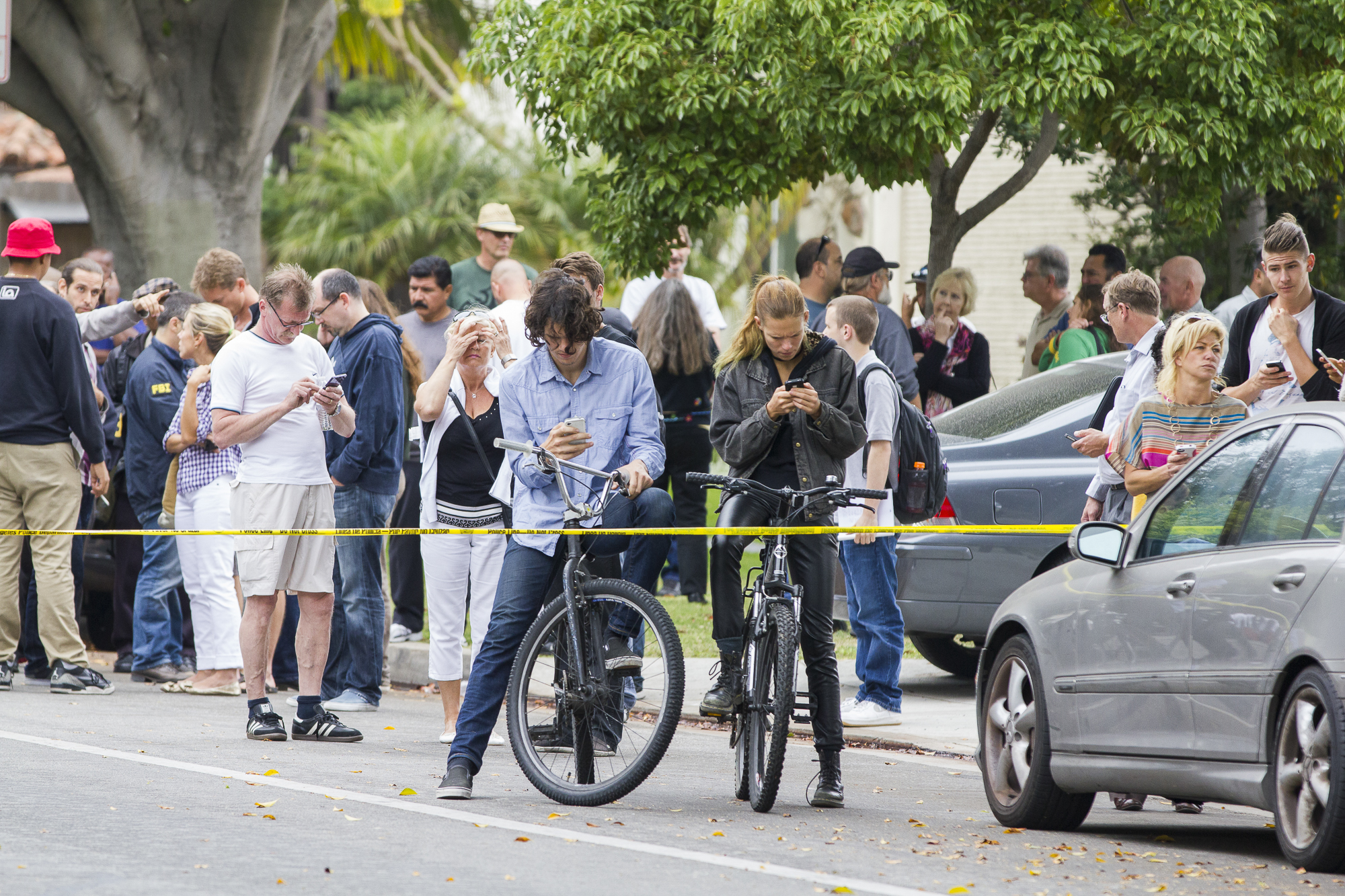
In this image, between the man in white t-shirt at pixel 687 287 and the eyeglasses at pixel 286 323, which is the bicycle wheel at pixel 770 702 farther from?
the man in white t-shirt at pixel 687 287

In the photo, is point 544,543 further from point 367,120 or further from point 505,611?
point 367,120

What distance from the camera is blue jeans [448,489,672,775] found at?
6766 millimetres

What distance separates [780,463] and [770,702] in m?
1.06

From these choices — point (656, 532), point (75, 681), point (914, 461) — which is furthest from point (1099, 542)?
point (75, 681)

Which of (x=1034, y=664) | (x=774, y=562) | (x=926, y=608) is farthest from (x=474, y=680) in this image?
(x=926, y=608)

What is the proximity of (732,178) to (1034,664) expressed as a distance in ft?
20.4

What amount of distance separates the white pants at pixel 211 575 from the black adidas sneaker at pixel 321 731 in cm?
194

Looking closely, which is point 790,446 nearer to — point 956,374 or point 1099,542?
point 1099,542

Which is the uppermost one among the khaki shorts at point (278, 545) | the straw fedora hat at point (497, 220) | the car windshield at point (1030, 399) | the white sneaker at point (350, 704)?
the straw fedora hat at point (497, 220)

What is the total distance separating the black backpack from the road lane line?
10.5 feet

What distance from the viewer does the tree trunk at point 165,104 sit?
15.3m

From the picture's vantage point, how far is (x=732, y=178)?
12.4 metres

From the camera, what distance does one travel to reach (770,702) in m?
6.55

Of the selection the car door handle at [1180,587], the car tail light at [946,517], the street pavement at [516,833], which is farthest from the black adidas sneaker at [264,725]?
the car door handle at [1180,587]
